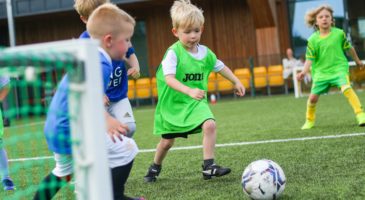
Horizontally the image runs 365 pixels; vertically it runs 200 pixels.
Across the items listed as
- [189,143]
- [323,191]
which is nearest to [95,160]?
[323,191]

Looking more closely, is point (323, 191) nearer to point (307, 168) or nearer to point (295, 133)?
point (307, 168)

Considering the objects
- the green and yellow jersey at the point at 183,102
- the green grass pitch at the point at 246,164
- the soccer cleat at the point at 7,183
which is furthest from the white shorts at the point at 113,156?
the soccer cleat at the point at 7,183

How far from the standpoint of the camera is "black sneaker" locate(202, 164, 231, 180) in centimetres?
392

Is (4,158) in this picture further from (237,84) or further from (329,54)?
(329,54)

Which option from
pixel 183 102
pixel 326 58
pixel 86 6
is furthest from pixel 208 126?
pixel 326 58

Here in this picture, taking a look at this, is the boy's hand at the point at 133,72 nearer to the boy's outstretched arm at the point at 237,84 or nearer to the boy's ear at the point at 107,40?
the boy's outstretched arm at the point at 237,84

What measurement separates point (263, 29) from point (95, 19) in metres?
17.4

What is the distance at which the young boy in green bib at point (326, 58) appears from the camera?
6766mm

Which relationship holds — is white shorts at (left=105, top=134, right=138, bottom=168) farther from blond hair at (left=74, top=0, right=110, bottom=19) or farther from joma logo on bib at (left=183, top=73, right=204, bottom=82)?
joma logo on bib at (left=183, top=73, right=204, bottom=82)

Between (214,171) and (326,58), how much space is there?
3.53 m

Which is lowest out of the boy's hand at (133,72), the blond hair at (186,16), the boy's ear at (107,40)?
the boy's hand at (133,72)

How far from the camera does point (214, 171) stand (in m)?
3.93

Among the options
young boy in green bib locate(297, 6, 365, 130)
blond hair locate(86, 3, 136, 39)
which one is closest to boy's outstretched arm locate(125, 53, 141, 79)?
blond hair locate(86, 3, 136, 39)

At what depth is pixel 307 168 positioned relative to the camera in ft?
13.1
